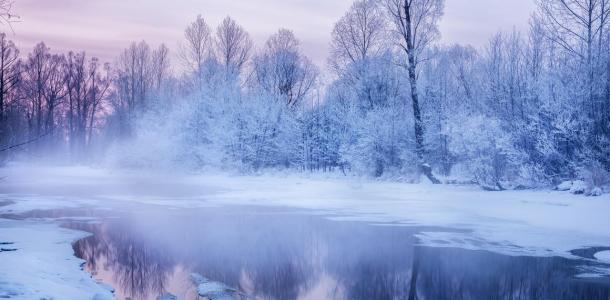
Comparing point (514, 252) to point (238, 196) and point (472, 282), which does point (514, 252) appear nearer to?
point (472, 282)

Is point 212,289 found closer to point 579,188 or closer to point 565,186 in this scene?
point 579,188

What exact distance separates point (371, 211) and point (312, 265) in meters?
8.53

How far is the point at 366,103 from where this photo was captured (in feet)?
117

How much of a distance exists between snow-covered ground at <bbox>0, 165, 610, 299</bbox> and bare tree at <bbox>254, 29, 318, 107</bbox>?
840 inches

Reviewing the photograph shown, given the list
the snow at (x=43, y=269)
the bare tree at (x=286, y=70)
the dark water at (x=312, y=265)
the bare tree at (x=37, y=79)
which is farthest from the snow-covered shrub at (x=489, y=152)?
the bare tree at (x=37, y=79)

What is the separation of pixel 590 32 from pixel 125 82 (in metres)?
53.8

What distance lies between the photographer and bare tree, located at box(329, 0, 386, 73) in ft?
124

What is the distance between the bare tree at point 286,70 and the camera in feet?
168

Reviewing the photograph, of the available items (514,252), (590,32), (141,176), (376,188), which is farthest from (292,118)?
(514,252)

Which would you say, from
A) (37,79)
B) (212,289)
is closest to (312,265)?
(212,289)

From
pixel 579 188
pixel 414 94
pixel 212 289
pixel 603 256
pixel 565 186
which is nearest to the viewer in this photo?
pixel 212 289

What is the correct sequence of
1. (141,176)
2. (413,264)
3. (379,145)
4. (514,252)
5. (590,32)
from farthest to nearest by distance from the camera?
1. (141,176)
2. (379,145)
3. (590,32)
4. (514,252)
5. (413,264)

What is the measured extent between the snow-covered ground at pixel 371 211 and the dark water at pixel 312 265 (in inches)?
33.8

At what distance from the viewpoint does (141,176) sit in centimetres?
4328
